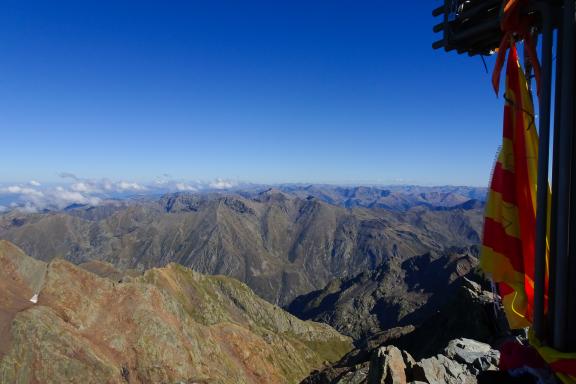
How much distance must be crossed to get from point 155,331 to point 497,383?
401 ft

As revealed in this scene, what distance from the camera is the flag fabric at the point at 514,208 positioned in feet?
20.4

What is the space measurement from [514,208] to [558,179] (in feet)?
3.30

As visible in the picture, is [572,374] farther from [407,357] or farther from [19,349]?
[19,349]

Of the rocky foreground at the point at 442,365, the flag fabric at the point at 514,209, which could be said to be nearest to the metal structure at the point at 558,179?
the flag fabric at the point at 514,209

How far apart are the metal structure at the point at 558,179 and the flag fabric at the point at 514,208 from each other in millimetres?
445

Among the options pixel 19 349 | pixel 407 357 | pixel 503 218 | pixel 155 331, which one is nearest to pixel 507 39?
pixel 503 218

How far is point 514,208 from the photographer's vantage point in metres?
6.43

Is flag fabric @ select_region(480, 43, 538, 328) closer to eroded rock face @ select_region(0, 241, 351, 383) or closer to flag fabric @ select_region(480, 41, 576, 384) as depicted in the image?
flag fabric @ select_region(480, 41, 576, 384)

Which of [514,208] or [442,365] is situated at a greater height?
[514,208]

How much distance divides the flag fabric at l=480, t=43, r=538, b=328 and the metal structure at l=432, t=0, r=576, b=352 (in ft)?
1.46

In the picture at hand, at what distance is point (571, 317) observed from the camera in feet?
17.8

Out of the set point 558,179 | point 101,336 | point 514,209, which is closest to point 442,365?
point 514,209

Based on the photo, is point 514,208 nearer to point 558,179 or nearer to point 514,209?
point 514,209

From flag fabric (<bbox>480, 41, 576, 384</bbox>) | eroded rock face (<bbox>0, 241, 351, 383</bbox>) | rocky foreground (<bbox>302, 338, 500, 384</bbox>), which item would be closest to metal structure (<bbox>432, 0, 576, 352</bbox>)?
flag fabric (<bbox>480, 41, 576, 384</bbox>)
